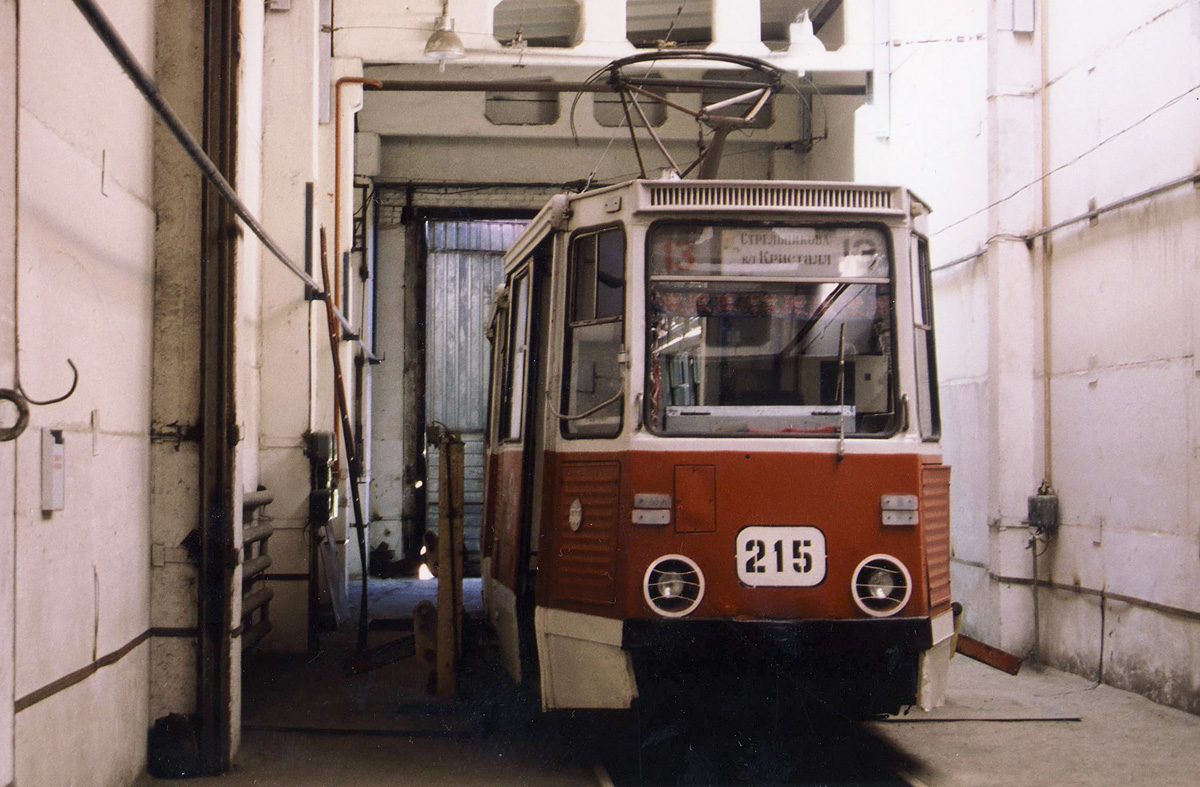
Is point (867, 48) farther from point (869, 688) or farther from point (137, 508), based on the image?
point (137, 508)

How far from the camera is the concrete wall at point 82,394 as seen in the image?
400 cm

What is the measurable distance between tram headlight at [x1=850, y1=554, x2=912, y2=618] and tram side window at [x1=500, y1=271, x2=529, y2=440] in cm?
208

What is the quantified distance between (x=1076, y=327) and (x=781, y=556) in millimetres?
3984

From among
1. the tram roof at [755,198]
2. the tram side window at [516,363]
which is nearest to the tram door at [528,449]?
the tram side window at [516,363]

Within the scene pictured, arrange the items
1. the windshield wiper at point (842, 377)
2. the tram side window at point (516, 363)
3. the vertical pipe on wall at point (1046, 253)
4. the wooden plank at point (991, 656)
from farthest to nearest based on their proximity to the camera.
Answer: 1. the vertical pipe on wall at point (1046, 253)
2. the tram side window at point (516, 363)
3. the wooden plank at point (991, 656)
4. the windshield wiper at point (842, 377)

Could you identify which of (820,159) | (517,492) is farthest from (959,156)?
(517,492)

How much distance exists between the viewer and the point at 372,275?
16.5 m

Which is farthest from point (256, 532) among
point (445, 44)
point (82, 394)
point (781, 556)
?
point (445, 44)

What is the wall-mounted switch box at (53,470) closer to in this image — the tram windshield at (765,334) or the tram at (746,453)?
the tram at (746,453)

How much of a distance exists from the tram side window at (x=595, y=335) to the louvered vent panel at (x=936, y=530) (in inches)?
58.8

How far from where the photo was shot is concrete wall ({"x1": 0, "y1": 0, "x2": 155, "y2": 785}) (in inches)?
157

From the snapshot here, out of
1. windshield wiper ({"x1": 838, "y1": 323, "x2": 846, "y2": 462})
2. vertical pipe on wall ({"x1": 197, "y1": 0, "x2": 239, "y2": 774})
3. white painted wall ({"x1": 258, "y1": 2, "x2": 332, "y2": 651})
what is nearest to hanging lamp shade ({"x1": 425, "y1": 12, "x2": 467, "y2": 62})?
white painted wall ({"x1": 258, "y1": 2, "x2": 332, "y2": 651})

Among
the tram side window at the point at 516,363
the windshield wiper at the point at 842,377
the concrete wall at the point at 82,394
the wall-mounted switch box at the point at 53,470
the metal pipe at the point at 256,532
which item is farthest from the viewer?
the metal pipe at the point at 256,532

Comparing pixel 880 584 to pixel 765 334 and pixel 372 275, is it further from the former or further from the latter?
pixel 372 275
